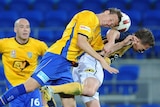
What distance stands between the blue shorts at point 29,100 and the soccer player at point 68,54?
780 mm

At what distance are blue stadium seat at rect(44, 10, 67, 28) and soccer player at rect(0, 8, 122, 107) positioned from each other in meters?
7.87

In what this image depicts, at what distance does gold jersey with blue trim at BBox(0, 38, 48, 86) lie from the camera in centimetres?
909

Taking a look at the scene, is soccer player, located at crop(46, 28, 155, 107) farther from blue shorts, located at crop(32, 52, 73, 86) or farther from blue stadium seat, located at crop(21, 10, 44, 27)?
blue stadium seat, located at crop(21, 10, 44, 27)

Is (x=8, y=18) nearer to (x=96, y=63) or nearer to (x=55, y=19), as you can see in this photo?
(x=55, y=19)

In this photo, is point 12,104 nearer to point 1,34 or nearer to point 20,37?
point 20,37

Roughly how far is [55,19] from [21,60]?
7.25m

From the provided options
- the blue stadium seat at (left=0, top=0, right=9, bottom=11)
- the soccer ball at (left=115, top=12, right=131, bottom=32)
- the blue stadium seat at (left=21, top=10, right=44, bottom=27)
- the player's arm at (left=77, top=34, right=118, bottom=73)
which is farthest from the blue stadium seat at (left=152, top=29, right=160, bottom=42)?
the player's arm at (left=77, top=34, right=118, bottom=73)

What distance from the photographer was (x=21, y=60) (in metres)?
9.16

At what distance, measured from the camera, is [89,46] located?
8.01 m

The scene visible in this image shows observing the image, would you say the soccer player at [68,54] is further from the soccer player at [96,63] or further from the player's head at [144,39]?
the player's head at [144,39]

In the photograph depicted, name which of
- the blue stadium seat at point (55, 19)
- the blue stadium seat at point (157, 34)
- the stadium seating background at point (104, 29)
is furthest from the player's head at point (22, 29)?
the blue stadium seat at point (55, 19)

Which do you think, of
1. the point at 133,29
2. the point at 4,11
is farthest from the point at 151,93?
the point at 4,11

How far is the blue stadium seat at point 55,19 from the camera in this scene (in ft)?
53.3

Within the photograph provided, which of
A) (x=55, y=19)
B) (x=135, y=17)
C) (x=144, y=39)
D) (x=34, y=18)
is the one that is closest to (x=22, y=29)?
(x=144, y=39)
